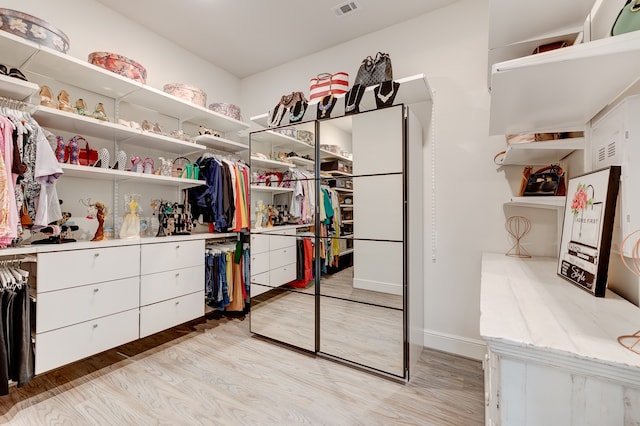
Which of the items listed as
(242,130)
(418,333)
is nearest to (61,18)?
(242,130)

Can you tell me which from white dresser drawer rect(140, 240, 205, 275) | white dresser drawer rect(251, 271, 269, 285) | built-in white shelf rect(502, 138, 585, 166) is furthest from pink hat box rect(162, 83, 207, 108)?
built-in white shelf rect(502, 138, 585, 166)

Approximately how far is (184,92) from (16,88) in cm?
120

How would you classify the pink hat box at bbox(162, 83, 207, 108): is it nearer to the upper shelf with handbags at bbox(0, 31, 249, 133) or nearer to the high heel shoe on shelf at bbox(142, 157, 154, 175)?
the upper shelf with handbags at bbox(0, 31, 249, 133)

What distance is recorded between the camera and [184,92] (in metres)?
2.64

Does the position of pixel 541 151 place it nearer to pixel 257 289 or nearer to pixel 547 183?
pixel 547 183

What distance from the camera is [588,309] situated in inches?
31.4

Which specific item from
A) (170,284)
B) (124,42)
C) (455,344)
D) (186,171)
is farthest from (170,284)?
(455,344)

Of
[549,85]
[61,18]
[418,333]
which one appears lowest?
[418,333]

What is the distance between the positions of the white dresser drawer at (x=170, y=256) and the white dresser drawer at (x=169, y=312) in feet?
0.95

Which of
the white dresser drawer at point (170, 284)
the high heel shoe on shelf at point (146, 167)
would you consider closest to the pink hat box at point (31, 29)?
the high heel shoe on shelf at point (146, 167)

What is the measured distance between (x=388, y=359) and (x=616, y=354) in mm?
1695

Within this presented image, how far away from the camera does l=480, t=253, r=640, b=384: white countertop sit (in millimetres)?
552

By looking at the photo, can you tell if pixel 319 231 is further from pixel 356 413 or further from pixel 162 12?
pixel 162 12

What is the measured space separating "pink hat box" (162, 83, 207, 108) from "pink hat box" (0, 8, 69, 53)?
0.79 meters
